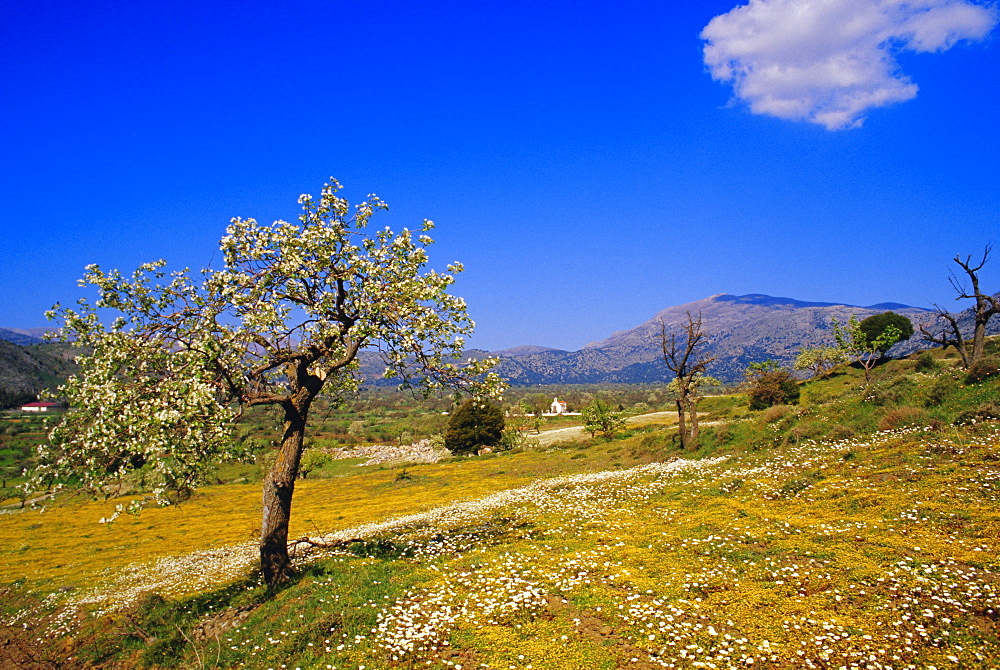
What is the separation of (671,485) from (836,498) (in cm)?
902

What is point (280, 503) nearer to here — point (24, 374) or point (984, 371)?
point (984, 371)

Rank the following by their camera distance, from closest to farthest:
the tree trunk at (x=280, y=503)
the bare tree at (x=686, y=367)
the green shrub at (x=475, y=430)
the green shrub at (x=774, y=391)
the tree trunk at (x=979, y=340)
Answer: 1. the tree trunk at (x=280, y=503)
2. the bare tree at (x=686, y=367)
3. the tree trunk at (x=979, y=340)
4. the green shrub at (x=774, y=391)
5. the green shrub at (x=475, y=430)

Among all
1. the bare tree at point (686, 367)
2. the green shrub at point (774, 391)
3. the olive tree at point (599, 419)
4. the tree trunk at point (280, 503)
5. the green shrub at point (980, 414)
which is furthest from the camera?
the olive tree at point (599, 419)

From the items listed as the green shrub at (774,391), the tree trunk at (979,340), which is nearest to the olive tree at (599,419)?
the green shrub at (774,391)

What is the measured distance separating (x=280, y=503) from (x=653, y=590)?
11875mm

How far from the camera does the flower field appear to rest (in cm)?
972

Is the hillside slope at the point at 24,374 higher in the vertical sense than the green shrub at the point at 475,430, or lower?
higher

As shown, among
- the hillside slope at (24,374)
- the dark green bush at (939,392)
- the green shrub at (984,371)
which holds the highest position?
the hillside slope at (24,374)

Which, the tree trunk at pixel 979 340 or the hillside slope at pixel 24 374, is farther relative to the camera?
the hillside slope at pixel 24 374

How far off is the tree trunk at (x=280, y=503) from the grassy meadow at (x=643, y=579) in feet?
2.59

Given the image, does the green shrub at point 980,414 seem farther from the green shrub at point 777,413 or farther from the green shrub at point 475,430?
the green shrub at point 475,430

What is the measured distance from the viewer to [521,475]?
4506cm

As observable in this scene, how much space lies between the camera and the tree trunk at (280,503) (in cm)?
1645

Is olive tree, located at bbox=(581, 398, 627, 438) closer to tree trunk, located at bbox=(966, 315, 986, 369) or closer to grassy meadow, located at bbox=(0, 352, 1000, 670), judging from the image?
tree trunk, located at bbox=(966, 315, 986, 369)
